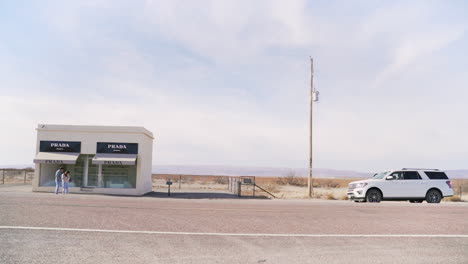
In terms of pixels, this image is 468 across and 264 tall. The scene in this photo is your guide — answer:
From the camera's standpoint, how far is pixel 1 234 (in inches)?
382

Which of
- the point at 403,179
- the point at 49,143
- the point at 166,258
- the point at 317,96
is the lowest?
the point at 166,258

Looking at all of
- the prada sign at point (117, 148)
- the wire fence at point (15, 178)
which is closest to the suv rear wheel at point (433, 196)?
the prada sign at point (117, 148)

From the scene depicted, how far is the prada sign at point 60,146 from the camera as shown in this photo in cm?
3312

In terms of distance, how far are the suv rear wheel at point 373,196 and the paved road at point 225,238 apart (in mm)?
9776

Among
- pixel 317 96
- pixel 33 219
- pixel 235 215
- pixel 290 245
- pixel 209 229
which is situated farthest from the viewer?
pixel 317 96

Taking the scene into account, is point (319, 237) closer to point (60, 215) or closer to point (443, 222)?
point (443, 222)

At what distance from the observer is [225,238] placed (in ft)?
32.9

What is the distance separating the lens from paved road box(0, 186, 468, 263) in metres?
8.16

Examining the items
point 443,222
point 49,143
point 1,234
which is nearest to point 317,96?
point 49,143

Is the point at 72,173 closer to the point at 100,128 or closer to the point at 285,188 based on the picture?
the point at 100,128

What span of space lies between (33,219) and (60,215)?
111 cm

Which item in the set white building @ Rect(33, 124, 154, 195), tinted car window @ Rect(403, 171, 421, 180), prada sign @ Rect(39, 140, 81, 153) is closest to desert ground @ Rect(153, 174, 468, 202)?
white building @ Rect(33, 124, 154, 195)

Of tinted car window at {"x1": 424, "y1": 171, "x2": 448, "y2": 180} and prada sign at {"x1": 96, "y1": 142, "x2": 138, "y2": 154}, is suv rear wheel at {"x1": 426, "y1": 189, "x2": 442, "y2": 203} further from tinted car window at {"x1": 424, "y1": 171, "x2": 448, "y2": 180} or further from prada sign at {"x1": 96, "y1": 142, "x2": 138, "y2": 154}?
prada sign at {"x1": 96, "y1": 142, "x2": 138, "y2": 154}

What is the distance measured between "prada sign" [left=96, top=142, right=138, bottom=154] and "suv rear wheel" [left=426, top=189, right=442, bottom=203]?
65.5 feet
